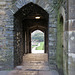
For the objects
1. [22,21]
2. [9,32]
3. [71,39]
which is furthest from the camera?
[22,21]

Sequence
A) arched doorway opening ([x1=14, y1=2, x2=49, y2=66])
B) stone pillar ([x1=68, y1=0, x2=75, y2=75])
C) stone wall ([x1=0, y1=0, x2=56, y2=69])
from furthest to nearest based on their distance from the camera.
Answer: arched doorway opening ([x1=14, y1=2, x2=49, y2=66]) < stone wall ([x1=0, y1=0, x2=56, y2=69]) < stone pillar ([x1=68, y1=0, x2=75, y2=75])

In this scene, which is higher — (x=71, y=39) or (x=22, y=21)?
(x=22, y=21)

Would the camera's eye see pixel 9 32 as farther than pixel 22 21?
No

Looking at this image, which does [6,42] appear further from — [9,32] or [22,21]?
[22,21]

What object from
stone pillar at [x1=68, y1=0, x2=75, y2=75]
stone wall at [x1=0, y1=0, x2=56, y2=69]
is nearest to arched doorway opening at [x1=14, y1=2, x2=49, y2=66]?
stone wall at [x1=0, y1=0, x2=56, y2=69]

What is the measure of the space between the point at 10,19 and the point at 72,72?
9.13 ft

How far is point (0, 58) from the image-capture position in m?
3.70

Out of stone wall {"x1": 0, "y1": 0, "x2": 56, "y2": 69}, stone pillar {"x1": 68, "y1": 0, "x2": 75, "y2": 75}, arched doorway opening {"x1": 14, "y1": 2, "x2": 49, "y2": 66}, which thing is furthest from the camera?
arched doorway opening {"x1": 14, "y1": 2, "x2": 49, "y2": 66}

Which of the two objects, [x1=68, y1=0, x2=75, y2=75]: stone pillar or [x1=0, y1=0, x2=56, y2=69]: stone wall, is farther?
[x1=0, y1=0, x2=56, y2=69]: stone wall

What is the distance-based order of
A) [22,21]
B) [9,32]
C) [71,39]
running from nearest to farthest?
[71,39], [9,32], [22,21]

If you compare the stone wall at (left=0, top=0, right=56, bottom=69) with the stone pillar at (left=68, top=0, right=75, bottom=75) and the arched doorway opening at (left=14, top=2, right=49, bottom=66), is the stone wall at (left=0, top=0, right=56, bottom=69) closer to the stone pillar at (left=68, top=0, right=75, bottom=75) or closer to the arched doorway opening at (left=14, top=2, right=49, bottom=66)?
the arched doorway opening at (left=14, top=2, right=49, bottom=66)

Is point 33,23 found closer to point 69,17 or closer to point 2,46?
point 2,46

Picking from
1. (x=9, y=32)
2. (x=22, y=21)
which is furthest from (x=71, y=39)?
(x=22, y=21)

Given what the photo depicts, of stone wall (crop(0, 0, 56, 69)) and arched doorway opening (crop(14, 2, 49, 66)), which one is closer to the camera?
stone wall (crop(0, 0, 56, 69))
